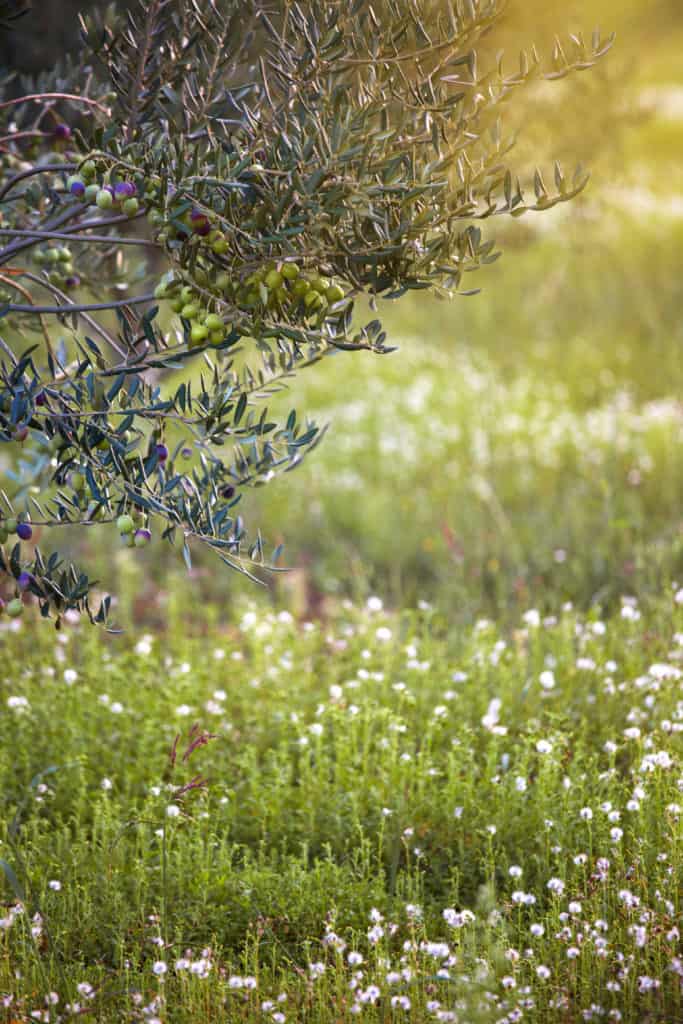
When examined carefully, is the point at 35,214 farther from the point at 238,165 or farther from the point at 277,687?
the point at 277,687

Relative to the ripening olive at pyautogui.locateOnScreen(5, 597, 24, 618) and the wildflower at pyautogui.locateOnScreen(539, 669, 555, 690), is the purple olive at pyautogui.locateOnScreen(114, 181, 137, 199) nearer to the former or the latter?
the ripening olive at pyautogui.locateOnScreen(5, 597, 24, 618)

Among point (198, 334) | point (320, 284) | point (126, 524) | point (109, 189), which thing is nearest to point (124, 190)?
point (109, 189)

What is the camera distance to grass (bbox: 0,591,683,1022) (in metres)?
2.78

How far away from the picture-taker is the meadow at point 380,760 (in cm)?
282

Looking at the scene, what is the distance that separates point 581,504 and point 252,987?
16.2 ft

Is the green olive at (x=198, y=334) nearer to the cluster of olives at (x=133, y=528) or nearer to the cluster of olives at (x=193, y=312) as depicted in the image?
the cluster of olives at (x=193, y=312)

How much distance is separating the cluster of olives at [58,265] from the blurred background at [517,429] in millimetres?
1980

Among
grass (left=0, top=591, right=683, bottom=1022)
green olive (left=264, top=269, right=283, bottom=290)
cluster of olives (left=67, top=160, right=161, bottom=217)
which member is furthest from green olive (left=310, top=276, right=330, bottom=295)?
grass (left=0, top=591, right=683, bottom=1022)

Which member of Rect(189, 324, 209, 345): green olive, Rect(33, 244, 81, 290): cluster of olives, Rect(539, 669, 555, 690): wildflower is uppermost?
Rect(33, 244, 81, 290): cluster of olives

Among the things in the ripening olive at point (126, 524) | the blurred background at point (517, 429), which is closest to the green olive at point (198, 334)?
the ripening olive at point (126, 524)

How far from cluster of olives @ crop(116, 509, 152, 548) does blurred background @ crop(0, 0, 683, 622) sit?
101 inches

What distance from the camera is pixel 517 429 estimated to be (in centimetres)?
849

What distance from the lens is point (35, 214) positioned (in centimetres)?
312

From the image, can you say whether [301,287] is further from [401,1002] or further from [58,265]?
[401,1002]
